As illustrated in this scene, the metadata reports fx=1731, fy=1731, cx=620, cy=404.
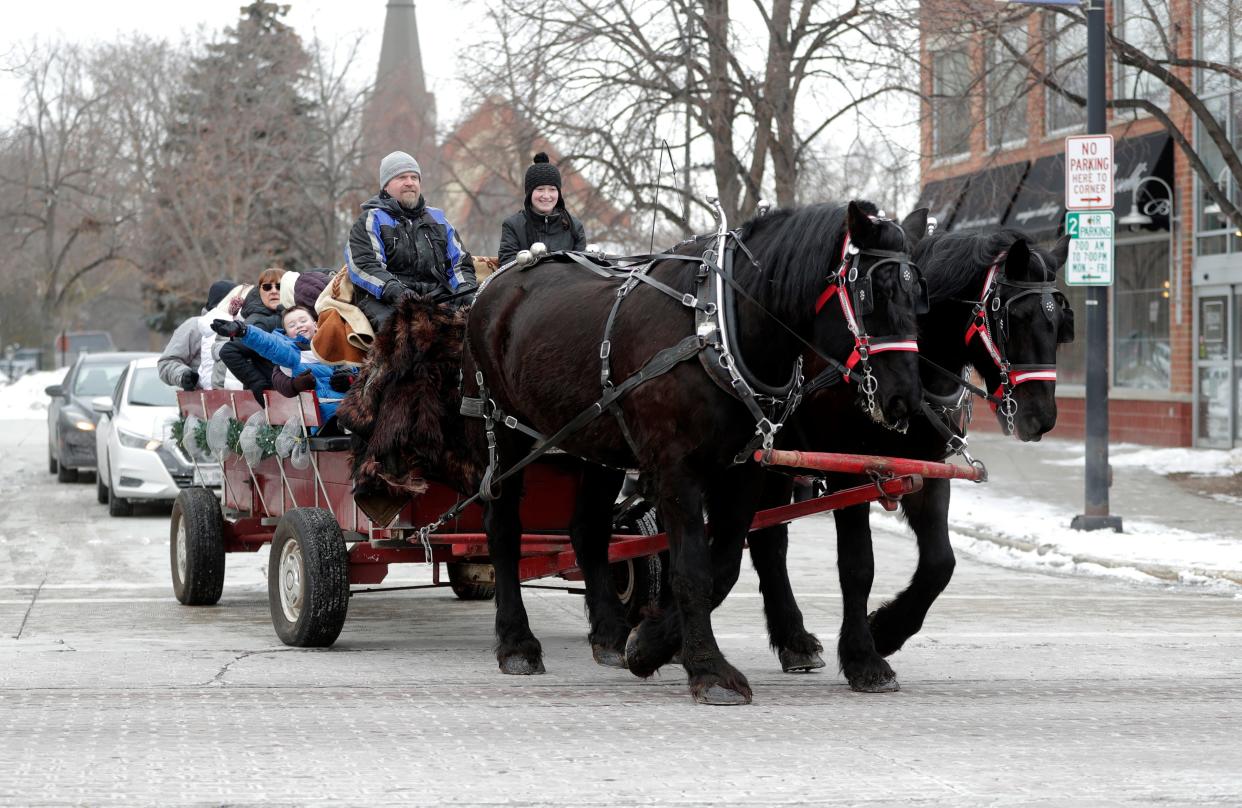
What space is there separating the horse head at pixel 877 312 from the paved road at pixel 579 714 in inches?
50.9

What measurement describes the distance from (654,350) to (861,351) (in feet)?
3.28

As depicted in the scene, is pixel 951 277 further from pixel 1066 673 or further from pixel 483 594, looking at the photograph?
pixel 483 594

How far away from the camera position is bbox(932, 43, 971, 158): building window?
20016mm

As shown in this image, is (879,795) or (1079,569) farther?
(1079,569)

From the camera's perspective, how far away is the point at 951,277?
7840 mm

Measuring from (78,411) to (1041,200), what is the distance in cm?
1408

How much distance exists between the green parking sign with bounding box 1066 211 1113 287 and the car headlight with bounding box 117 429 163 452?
9.04 metres

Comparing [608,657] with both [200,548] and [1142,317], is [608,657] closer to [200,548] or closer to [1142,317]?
[200,548]

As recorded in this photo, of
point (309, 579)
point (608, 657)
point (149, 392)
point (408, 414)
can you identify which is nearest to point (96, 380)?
point (149, 392)

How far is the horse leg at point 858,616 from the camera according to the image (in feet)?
25.0

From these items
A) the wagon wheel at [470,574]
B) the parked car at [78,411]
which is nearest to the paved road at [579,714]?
the wagon wheel at [470,574]

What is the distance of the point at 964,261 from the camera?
25.7 ft

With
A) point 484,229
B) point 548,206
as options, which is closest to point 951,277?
point 548,206

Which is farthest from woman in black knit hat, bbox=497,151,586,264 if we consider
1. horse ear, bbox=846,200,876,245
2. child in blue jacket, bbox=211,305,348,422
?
horse ear, bbox=846,200,876,245
